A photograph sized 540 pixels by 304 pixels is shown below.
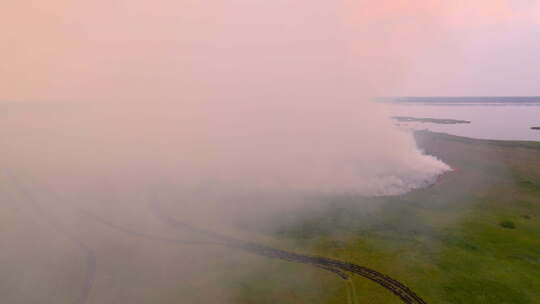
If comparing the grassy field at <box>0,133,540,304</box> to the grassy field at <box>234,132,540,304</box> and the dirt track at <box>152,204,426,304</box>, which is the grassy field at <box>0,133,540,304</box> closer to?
the grassy field at <box>234,132,540,304</box>

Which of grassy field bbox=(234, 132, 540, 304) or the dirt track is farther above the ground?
grassy field bbox=(234, 132, 540, 304)

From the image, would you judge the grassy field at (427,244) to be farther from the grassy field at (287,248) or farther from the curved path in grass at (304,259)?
the curved path in grass at (304,259)

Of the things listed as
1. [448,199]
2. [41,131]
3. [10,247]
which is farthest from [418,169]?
[41,131]

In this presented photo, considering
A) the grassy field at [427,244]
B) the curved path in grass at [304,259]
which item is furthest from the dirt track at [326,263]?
the grassy field at [427,244]

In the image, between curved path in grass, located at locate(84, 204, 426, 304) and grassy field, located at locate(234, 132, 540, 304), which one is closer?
grassy field, located at locate(234, 132, 540, 304)

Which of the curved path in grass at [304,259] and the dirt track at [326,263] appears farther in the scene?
the curved path in grass at [304,259]

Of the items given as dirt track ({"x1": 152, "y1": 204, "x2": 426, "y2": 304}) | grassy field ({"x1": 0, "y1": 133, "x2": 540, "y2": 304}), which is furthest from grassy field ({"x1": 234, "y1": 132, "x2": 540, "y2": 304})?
dirt track ({"x1": 152, "y1": 204, "x2": 426, "y2": 304})

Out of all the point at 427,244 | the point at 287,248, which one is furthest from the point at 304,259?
the point at 427,244

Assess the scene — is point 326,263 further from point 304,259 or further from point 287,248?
point 287,248
